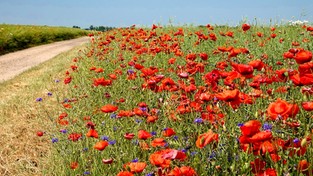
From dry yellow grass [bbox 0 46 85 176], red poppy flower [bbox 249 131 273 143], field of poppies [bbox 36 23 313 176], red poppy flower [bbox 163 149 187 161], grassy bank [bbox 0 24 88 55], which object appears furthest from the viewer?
grassy bank [bbox 0 24 88 55]

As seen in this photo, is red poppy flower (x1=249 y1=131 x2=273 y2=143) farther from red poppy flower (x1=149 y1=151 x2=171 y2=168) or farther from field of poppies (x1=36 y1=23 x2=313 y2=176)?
red poppy flower (x1=149 y1=151 x2=171 y2=168)

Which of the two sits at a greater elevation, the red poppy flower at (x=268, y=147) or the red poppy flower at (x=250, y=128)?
the red poppy flower at (x=250, y=128)

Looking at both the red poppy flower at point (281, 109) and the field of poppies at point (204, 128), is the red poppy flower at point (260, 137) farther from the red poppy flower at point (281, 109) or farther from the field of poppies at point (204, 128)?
the red poppy flower at point (281, 109)

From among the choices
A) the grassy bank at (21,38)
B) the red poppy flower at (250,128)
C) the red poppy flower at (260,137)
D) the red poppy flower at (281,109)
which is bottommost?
the grassy bank at (21,38)

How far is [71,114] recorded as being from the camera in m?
4.92

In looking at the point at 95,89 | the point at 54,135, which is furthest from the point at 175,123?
the point at 95,89

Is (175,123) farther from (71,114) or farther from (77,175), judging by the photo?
(71,114)

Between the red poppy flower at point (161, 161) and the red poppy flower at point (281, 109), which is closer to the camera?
the red poppy flower at point (281, 109)

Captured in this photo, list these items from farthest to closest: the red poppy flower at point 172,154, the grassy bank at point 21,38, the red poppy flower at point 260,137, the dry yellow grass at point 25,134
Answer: the grassy bank at point 21,38, the dry yellow grass at point 25,134, the red poppy flower at point 172,154, the red poppy flower at point 260,137

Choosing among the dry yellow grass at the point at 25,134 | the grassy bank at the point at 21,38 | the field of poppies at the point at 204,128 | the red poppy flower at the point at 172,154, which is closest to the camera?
the red poppy flower at the point at 172,154

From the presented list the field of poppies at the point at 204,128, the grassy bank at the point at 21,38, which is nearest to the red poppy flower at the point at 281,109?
the field of poppies at the point at 204,128

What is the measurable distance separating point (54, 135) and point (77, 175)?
4.66 ft

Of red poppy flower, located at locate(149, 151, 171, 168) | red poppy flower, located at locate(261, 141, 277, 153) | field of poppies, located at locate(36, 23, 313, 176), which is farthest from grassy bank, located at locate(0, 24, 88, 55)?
red poppy flower, located at locate(261, 141, 277, 153)

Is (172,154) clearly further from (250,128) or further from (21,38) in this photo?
(21,38)
